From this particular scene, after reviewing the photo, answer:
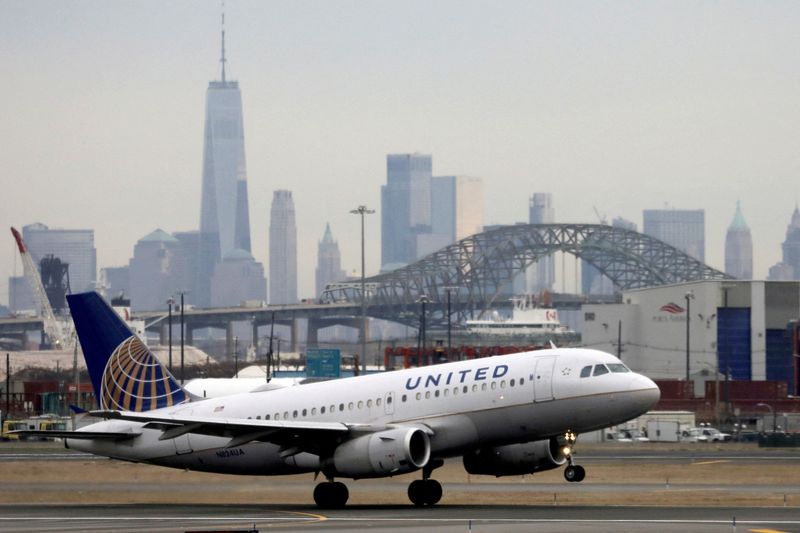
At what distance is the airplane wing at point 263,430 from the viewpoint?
4512 cm

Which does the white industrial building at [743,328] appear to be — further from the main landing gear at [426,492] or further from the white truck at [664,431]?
the main landing gear at [426,492]

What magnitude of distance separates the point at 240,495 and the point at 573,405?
14710mm

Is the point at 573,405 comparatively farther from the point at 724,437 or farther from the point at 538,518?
the point at 724,437

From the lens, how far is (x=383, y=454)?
4459 centimetres

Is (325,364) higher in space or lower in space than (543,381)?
lower

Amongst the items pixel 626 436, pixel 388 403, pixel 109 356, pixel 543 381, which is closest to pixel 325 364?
pixel 626 436

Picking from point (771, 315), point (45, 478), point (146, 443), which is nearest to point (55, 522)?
point (146, 443)

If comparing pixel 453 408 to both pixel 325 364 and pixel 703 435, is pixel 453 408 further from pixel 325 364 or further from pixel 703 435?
pixel 325 364

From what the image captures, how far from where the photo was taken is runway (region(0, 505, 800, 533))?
127 ft

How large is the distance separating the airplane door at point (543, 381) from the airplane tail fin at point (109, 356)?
14.0 meters

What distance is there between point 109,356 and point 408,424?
1123 centimetres

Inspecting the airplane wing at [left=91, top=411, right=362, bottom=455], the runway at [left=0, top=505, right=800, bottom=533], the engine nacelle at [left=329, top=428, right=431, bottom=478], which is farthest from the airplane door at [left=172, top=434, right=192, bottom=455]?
the engine nacelle at [left=329, top=428, right=431, bottom=478]

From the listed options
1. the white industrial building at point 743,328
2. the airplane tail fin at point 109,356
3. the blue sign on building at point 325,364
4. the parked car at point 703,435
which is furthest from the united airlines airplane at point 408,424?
the white industrial building at point 743,328

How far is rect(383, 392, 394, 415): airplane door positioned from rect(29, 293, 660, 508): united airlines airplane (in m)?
0.04
